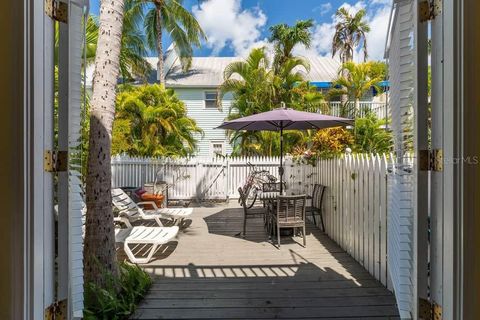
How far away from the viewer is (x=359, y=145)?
35.0 feet

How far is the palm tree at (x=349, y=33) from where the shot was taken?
18.1 meters

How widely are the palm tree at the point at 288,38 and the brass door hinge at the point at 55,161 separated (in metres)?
12.5

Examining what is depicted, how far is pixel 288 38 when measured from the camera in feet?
48.2

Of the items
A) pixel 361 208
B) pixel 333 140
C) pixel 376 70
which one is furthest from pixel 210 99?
pixel 361 208

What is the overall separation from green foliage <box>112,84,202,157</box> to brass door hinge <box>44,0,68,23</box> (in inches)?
365

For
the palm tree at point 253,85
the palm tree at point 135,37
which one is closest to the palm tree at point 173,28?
the palm tree at point 135,37

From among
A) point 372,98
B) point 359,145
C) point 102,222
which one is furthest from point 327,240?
point 372,98

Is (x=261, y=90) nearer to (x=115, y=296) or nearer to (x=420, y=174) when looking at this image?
(x=115, y=296)

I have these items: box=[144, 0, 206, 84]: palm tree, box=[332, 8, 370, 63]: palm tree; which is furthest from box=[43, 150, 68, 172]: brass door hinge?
box=[332, 8, 370, 63]: palm tree

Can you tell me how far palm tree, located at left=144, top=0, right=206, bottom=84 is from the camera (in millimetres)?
15641

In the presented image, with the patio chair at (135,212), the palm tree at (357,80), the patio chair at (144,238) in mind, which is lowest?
the patio chair at (144,238)

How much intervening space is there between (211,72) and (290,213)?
576 inches
